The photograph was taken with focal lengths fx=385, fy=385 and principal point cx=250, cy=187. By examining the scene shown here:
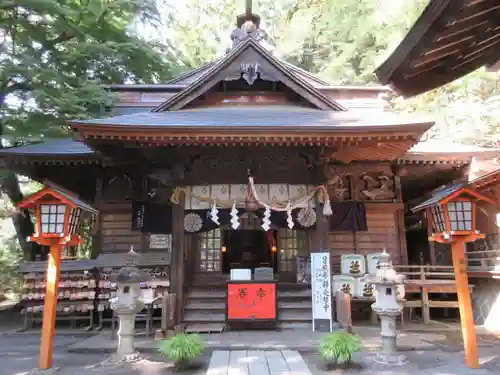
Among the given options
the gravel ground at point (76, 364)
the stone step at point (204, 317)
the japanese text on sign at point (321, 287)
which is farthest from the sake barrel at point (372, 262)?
the gravel ground at point (76, 364)

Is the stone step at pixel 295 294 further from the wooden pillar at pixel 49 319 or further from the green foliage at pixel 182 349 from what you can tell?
the wooden pillar at pixel 49 319

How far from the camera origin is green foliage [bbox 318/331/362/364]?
625 cm

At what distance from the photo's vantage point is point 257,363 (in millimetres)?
6305

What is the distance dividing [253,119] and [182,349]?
5.23m

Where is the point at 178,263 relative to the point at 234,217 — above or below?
below

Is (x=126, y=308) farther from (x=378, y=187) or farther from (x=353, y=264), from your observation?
(x=378, y=187)

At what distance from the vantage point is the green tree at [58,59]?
1148 centimetres

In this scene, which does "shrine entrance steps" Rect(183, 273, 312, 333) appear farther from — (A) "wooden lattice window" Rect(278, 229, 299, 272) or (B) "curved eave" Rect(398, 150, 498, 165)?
(B) "curved eave" Rect(398, 150, 498, 165)

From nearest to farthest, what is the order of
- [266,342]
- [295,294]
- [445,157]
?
[266,342] → [295,294] → [445,157]

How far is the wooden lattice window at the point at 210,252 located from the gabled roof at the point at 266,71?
454 cm

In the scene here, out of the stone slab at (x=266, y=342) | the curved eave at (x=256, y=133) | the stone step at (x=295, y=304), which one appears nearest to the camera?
the stone slab at (x=266, y=342)

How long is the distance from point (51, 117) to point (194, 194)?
6.04 meters

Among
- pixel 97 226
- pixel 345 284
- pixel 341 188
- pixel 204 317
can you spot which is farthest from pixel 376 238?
pixel 97 226

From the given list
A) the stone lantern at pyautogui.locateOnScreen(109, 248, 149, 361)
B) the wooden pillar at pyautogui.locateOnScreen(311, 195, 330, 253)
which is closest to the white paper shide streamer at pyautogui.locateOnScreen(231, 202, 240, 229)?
the wooden pillar at pyautogui.locateOnScreen(311, 195, 330, 253)
